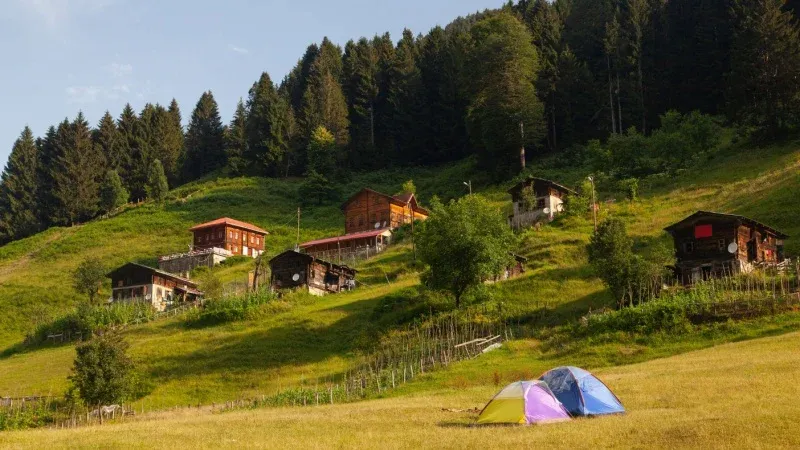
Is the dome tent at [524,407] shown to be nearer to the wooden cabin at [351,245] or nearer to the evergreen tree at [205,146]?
the wooden cabin at [351,245]

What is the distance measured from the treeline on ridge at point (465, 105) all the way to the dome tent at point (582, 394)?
66.5m

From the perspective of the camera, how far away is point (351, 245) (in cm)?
8844

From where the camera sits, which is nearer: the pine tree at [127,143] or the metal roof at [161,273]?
the metal roof at [161,273]

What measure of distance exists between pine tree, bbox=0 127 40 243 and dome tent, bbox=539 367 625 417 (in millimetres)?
109879

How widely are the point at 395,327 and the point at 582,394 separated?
2805 cm

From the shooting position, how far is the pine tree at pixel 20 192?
123812mm

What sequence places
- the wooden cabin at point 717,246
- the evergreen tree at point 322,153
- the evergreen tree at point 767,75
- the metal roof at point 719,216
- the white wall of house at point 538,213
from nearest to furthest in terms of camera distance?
the metal roof at point 719,216 → the wooden cabin at point 717,246 → the white wall of house at point 538,213 → the evergreen tree at point 767,75 → the evergreen tree at point 322,153

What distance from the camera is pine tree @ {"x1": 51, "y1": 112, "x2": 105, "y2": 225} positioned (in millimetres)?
122938

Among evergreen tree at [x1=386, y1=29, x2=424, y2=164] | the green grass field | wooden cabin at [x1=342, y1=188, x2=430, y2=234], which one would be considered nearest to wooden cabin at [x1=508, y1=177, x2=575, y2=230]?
the green grass field

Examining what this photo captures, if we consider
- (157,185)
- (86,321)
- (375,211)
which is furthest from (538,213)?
(157,185)

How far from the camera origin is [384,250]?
84750 mm

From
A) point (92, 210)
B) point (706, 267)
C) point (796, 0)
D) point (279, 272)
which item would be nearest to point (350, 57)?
point (92, 210)

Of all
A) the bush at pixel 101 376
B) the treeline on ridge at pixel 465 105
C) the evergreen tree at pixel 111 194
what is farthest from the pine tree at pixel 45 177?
the bush at pixel 101 376

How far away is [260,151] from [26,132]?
131 feet
